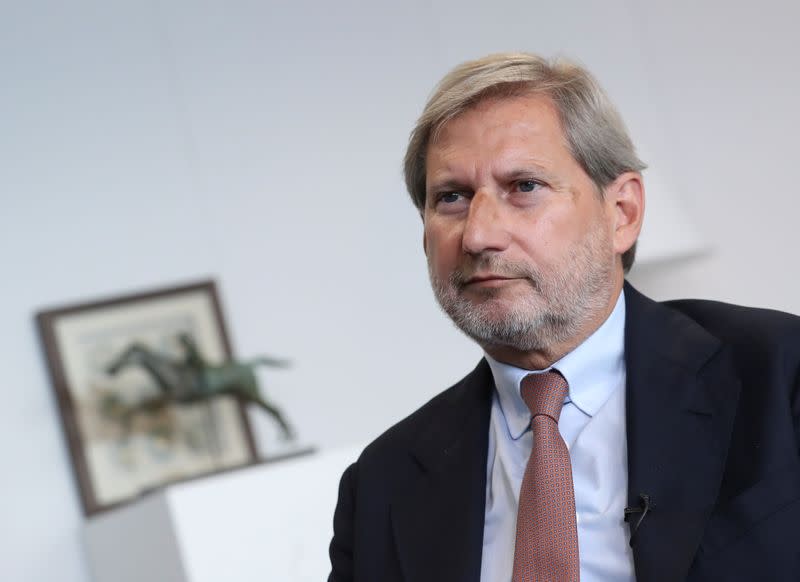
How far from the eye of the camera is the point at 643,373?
196cm

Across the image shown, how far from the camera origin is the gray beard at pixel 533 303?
1951mm

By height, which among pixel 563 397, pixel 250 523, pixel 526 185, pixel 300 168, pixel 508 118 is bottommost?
pixel 250 523

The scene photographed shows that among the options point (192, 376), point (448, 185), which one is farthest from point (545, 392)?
A: point (192, 376)

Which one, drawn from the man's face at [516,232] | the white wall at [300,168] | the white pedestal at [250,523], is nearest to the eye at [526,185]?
the man's face at [516,232]

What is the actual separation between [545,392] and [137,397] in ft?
10.4

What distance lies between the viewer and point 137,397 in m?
4.90

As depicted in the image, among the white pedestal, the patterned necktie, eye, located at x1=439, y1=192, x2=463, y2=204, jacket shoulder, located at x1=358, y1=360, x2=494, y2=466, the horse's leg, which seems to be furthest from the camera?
the horse's leg

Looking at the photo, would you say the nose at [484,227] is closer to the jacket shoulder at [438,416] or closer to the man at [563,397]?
the man at [563,397]

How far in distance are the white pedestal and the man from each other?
157 cm

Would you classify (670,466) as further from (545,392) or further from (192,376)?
(192,376)

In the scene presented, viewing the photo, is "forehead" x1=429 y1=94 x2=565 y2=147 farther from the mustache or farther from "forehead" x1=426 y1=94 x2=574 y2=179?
the mustache

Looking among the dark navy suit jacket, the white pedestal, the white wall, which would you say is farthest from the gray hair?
the white wall

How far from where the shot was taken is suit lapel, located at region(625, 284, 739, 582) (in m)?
1.75

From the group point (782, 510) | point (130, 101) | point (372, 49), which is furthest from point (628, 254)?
point (372, 49)
